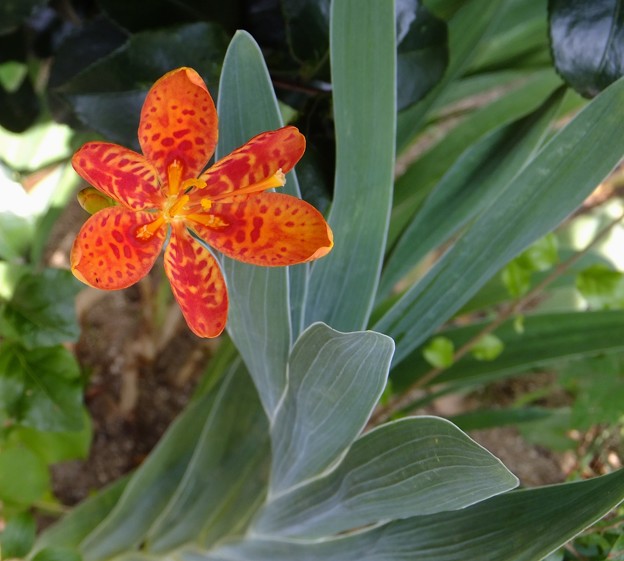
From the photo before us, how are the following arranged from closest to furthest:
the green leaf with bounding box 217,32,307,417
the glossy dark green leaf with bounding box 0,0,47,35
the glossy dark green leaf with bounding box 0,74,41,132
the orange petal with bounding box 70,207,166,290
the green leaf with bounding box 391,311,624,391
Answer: the orange petal with bounding box 70,207,166,290
the green leaf with bounding box 217,32,307,417
the glossy dark green leaf with bounding box 0,0,47,35
the green leaf with bounding box 391,311,624,391
the glossy dark green leaf with bounding box 0,74,41,132

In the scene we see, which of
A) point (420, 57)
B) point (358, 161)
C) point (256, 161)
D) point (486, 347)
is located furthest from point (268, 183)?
point (486, 347)

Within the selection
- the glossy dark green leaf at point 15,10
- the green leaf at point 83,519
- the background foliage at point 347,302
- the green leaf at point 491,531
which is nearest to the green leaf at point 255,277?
the background foliage at point 347,302

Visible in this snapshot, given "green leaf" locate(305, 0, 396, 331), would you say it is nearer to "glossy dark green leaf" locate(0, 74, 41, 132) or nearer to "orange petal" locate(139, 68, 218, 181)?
"orange petal" locate(139, 68, 218, 181)

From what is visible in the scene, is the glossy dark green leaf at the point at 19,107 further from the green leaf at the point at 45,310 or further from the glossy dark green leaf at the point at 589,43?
the glossy dark green leaf at the point at 589,43

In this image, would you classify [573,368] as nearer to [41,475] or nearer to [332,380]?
[332,380]

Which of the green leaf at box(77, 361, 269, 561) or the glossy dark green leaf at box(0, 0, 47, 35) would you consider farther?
the green leaf at box(77, 361, 269, 561)

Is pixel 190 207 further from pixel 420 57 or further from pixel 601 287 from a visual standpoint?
pixel 601 287

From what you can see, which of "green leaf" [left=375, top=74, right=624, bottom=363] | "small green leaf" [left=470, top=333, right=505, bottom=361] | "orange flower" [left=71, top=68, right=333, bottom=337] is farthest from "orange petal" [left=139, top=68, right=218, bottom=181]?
"small green leaf" [left=470, top=333, right=505, bottom=361]

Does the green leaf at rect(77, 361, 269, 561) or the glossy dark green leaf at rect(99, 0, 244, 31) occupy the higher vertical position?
the glossy dark green leaf at rect(99, 0, 244, 31)
